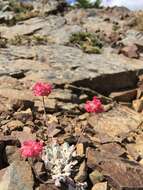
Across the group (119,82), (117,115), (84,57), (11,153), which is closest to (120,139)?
(117,115)

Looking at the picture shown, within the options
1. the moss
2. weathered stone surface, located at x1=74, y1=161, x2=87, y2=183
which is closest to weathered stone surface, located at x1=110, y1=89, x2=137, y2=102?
the moss

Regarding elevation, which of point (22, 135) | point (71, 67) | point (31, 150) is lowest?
point (71, 67)

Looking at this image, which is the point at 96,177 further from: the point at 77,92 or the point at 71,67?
the point at 71,67


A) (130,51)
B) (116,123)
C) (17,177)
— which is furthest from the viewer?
(130,51)

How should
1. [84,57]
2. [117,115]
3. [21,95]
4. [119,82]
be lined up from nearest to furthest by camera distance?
[21,95] < [117,115] < [119,82] < [84,57]

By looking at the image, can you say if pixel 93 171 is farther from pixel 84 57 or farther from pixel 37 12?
pixel 37 12

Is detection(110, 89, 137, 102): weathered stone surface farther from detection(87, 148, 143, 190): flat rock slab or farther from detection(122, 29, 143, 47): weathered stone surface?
detection(87, 148, 143, 190): flat rock slab

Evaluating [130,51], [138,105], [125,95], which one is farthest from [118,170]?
[130,51]
